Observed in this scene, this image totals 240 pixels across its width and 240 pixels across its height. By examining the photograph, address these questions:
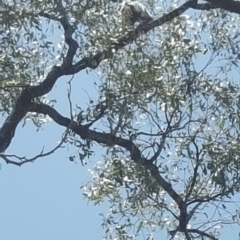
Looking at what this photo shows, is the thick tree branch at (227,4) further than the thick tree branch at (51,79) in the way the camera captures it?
Yes

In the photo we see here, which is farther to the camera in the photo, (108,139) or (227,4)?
(227,4)

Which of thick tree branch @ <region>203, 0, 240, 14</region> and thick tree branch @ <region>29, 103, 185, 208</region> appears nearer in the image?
thick tree branch @ <region>29, 103, 185, 208</region>

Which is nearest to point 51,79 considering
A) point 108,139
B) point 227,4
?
point 108,139

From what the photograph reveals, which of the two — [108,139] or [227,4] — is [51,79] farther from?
[227,4]

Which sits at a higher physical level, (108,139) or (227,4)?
(227,4)

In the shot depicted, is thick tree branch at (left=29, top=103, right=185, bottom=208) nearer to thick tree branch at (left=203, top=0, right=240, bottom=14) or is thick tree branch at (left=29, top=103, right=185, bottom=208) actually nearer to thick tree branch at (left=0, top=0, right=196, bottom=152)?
thick tree branch at (left=0, top=0, right=196, bottom=152)

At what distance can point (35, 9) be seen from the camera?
481 cm

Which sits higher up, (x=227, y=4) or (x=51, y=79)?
(x=227, y=4)

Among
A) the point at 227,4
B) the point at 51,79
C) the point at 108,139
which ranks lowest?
the point at 108,139

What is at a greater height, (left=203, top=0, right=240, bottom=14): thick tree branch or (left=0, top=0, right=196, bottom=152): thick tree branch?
(left=203, top=0, right=240, bottom=14): thick tree branch

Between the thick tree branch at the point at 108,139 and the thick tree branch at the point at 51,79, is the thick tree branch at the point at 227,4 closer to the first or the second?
the thick tree branch at the point at 51,79

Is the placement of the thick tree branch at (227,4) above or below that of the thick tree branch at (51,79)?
above

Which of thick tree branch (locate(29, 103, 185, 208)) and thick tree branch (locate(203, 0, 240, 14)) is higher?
thick tree branch (locate(203, 0, 240, 14))

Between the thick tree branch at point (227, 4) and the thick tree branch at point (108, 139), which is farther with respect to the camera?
the thick tree branch at point (227, 4)
